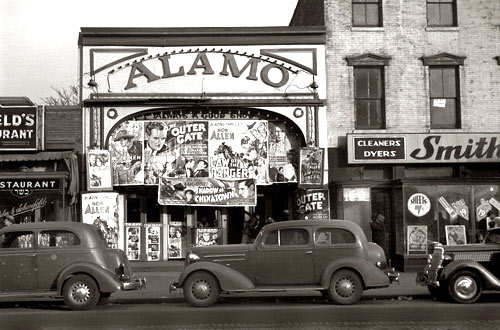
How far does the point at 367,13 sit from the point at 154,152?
8054 mm

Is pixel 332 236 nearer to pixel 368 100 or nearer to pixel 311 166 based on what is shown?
pixel 311 166

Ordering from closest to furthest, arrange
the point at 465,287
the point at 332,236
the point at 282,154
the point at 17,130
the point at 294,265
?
the point at 465,287 < the point at 294,265 < the point at 332,236 < the point at 17,130 < the point at 282,154

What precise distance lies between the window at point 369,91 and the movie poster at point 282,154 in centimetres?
218

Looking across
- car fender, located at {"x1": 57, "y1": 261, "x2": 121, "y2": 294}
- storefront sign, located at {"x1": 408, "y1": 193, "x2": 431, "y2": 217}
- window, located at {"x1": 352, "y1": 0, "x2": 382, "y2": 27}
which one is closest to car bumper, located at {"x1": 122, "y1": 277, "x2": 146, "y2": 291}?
car fender, located at {"x1": 57, "y1": 261, "x2": 121, "y2": 294}

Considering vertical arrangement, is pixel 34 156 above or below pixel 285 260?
above

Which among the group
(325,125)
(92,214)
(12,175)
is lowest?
(92,214)

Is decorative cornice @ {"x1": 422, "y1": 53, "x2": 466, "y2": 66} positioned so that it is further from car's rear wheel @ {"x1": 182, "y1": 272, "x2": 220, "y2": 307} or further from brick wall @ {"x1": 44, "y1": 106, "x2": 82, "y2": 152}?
car's rear wheel @ {"x1": 182, "y1": 272, "x2": 220, "y2": 307}

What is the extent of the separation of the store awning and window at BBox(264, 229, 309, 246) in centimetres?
850

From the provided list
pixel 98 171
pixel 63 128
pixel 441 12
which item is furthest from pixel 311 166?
pixel 63 128

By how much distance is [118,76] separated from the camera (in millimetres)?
20281

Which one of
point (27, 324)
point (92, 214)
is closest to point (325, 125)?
point (92, 214)

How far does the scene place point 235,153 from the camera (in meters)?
20.3

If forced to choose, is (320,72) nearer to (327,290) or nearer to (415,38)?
(415,38)

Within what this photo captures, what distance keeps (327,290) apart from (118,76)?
10234 millimetres
